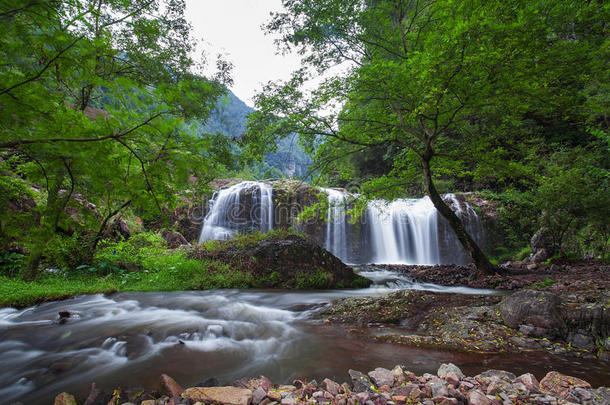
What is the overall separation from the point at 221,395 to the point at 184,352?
1.27 meters

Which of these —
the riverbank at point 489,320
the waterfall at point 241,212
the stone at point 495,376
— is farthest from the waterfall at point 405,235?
the stone at point 495,376

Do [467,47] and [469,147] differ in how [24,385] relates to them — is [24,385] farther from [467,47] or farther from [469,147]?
[469,147]

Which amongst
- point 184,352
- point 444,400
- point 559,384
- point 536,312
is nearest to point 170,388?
point 184,352

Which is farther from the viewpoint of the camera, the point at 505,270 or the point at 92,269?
the point at 505,270

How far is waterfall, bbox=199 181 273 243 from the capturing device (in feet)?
48.8

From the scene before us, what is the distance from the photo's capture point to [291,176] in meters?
6.16

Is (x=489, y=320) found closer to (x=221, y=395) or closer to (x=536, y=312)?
(x=536, y=312)

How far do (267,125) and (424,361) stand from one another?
5.03 meters

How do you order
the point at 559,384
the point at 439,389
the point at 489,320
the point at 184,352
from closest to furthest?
1. the point at 439,389
2. the point at 559,384
3. the point at 184,352
4. the point at 489,320

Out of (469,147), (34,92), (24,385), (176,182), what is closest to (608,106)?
(469,147)

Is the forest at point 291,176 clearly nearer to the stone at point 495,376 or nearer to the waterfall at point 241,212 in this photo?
the stone at point 495,376

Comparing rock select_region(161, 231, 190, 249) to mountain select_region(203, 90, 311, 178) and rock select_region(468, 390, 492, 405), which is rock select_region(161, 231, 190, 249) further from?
rock select_region(468, 390, 492, 405)

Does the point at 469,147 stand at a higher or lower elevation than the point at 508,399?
higher

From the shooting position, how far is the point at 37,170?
2279 mm
